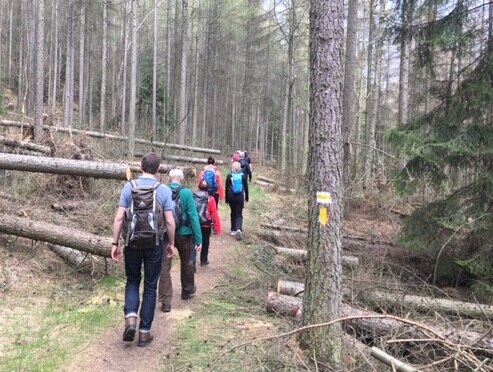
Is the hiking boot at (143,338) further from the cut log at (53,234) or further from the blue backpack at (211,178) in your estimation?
the blue backpack at (211,178)

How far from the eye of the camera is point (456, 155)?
818cm

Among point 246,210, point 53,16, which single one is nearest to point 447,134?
point 246,210

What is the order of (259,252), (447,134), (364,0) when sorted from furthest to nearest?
(364,0) < (259,252) < (447,134)

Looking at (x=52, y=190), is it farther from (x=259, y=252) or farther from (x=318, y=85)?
(x=318, y=85)

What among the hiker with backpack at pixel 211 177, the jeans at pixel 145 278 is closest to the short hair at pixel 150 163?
the jeans at pixel 145 278

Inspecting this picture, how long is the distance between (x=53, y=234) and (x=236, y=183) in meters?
4.21

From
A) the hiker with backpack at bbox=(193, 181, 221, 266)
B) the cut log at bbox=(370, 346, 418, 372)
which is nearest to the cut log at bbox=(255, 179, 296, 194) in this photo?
the hiker with backpack at bbox=(193, 181, 221, 266)

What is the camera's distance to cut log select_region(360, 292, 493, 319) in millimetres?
6723

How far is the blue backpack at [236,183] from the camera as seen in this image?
10.4 meters

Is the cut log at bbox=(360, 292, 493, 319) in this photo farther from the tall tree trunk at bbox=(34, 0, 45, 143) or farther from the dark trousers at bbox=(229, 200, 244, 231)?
the tall tree trunk at bbox=(34, 0, 45, 143)

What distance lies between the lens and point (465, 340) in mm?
5137

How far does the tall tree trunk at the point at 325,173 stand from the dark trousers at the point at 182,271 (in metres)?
2.31

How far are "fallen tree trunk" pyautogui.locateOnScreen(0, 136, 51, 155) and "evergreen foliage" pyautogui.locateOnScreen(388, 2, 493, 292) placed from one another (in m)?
8.73

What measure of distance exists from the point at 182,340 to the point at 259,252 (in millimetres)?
4730
